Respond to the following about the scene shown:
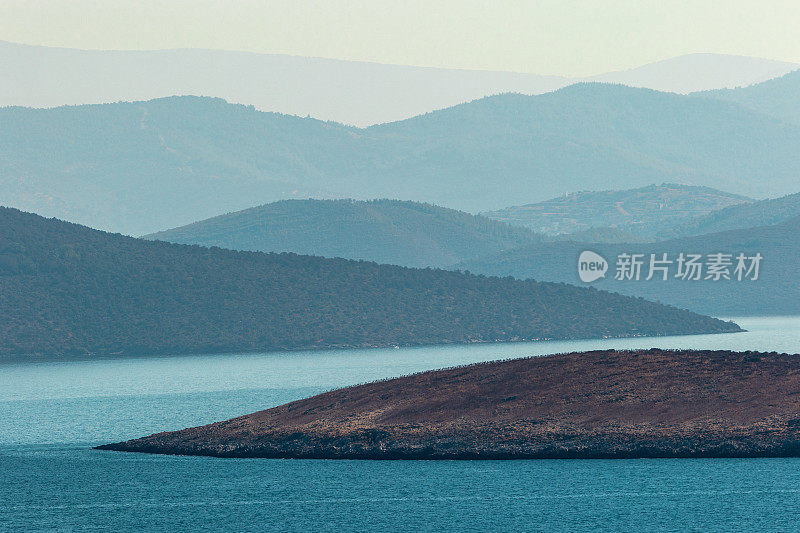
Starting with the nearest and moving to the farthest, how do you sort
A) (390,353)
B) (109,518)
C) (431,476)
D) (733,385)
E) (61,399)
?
(109,518)
(431,476)
(733,385)
(61,399)
(390,353)

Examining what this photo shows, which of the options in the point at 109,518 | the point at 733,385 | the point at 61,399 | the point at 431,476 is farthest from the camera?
the point at 61,399

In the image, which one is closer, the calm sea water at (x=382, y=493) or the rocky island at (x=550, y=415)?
the calm sea water at (x=382, y=493)

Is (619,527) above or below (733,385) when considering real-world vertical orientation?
below

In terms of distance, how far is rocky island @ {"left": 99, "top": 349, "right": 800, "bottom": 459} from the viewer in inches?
2004

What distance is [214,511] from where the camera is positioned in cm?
4247

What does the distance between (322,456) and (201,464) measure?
4.92m

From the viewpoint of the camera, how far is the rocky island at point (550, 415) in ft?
167

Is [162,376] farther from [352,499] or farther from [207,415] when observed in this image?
[352,499]

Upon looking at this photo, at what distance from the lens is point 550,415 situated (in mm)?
54250

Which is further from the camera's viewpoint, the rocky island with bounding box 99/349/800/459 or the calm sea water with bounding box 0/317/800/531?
the rocky island with bounding box 99/349/800/459

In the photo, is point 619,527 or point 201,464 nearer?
point 619,527

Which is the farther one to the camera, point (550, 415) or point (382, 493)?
point (550, 415)

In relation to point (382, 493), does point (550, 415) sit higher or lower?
higher

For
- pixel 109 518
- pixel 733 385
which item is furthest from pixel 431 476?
pixel 733 385
